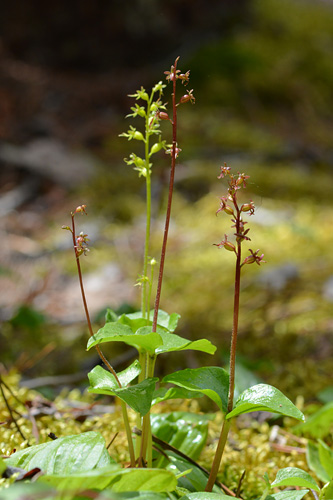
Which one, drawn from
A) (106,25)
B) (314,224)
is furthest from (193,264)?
(106,25)

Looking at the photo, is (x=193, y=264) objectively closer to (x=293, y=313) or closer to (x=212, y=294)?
(x=212, y=294)

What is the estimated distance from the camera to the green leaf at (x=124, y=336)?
2.85ft

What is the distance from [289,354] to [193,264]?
125 cm

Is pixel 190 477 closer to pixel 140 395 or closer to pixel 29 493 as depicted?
pixel 140 395

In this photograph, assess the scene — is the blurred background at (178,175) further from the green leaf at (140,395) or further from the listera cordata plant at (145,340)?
the green leaf at (140,395)

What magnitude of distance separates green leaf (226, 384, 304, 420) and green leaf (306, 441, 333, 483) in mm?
477

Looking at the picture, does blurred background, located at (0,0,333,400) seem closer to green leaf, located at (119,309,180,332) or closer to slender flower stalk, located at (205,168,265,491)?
slender flower stalk, located at (205,168,265,491)

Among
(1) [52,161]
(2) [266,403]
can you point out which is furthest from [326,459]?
(1) [52,161]

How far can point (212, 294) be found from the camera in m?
2.81

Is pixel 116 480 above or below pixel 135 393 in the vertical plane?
below

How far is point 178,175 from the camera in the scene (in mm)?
4637

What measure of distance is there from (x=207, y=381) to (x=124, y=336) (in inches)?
8.7

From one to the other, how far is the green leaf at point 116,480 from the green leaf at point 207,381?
0.20m

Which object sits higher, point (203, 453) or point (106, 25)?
point (106, 25)
